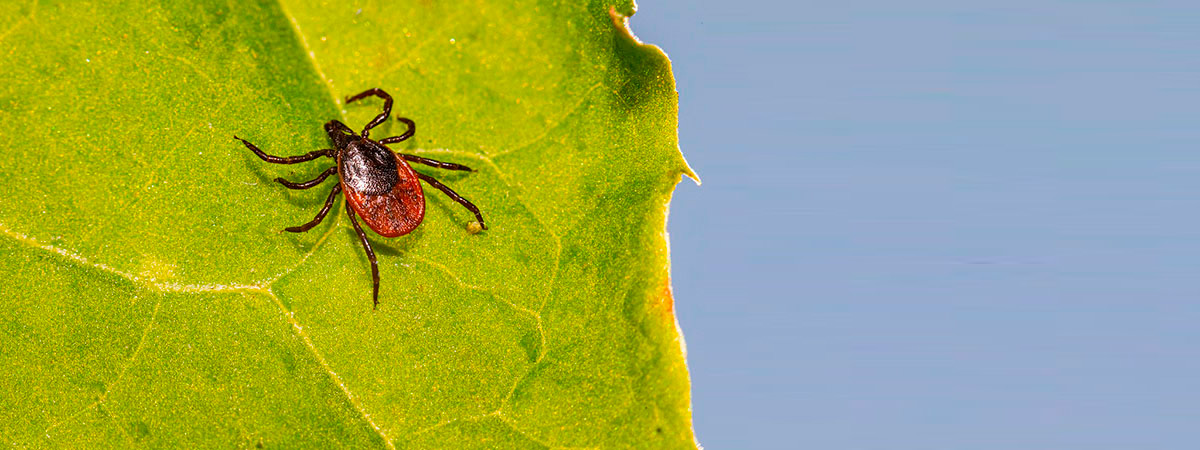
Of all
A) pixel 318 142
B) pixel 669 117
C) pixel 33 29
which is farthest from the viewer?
pixel 318 142

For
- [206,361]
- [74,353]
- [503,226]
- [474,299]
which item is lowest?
[74,353]

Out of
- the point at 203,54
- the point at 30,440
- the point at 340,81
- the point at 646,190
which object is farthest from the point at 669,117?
the point at 30,440

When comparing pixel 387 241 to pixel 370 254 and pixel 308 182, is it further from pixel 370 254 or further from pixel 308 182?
pixel 308 182

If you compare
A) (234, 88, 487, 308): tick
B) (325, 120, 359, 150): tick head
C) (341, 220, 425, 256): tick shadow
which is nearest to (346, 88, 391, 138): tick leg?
(234, 88, 487, 308): tick

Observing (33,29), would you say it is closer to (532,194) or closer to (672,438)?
(532,194)

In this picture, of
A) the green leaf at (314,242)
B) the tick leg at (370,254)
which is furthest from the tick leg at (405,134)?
the tick leg at (370,254)

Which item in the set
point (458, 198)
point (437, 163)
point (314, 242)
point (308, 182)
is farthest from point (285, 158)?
point (458, 198)

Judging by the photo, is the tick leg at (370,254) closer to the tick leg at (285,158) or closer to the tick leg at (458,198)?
the tick leg at (285,158)
